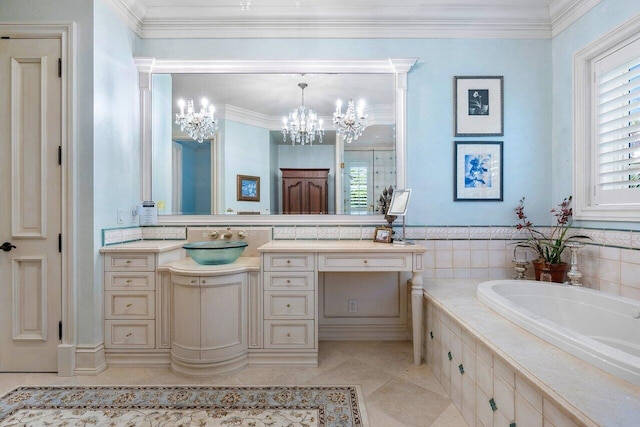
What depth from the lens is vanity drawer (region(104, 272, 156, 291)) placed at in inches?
90.3

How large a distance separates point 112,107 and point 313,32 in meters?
1.74

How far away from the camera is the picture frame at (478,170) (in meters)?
2.75

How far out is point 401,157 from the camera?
275 centimetres

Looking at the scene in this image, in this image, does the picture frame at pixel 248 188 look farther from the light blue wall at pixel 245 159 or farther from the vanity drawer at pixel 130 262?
the vanity drawer at pixel 130 262

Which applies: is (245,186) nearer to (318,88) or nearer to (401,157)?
(318,88)

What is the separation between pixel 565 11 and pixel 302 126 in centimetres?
233

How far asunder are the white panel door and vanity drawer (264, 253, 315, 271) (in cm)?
142

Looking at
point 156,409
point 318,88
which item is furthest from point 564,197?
point 156,409

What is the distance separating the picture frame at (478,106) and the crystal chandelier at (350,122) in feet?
2.64

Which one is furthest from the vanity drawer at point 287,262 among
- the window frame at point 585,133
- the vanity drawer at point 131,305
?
the window frame at point 585,133

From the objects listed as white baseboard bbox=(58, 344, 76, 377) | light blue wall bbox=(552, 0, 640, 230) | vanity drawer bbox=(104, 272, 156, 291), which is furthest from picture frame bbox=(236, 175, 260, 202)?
light blue wall bbox=(552, 0, 640, 230)

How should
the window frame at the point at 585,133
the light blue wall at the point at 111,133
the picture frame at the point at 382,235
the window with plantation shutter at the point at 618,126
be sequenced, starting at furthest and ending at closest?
the picture frame at the point at 382,235 < the window frame at the point at 585,133 < the light blue wall at the point at 111,133 < the window with plantation shutter at the point at 618,126

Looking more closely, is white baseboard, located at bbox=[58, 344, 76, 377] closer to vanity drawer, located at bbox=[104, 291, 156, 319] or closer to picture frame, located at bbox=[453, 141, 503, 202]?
vanity drawer, located at bbox=[104, 291, 156, 319]

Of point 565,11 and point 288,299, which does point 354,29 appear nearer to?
point 565,11
